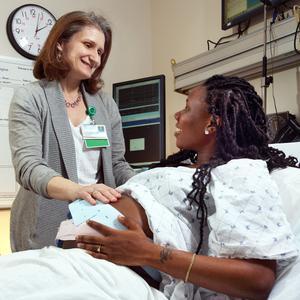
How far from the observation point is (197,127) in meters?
1.28

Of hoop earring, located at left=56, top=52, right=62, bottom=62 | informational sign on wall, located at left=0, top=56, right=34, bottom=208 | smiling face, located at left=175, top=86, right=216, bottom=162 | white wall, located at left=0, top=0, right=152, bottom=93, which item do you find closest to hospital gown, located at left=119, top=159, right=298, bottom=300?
smiling face, located at left=175, top=86, right=216, bottom=162

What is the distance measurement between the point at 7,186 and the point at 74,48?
4.26ft

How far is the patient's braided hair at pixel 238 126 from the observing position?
120 centimetres

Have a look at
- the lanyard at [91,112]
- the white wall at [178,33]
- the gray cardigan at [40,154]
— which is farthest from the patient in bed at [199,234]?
the white wall at [178,33]

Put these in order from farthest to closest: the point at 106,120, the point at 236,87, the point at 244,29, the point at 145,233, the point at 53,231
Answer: the point at 244,29 → the point at 106,120 → the point at 53,231 → the point at 236,87 → the point at 145,233

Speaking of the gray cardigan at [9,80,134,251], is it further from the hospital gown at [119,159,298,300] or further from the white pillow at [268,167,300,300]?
the white pillow at [268,167,300,300]

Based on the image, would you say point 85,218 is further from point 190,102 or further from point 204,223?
point 190,102

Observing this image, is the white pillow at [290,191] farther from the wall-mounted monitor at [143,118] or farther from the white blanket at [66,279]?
the wall-mounted monitor at [143,118]

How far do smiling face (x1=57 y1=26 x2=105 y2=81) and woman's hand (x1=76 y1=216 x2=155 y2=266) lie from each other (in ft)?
2.85

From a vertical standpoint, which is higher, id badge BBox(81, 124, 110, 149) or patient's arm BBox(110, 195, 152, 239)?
id badge BBox(81, 124, 110, 149)

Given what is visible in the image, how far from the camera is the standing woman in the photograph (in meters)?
1.58

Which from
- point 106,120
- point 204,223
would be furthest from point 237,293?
point 106,120

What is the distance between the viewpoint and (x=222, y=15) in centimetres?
267

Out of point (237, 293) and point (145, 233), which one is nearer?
point (237, 293)
